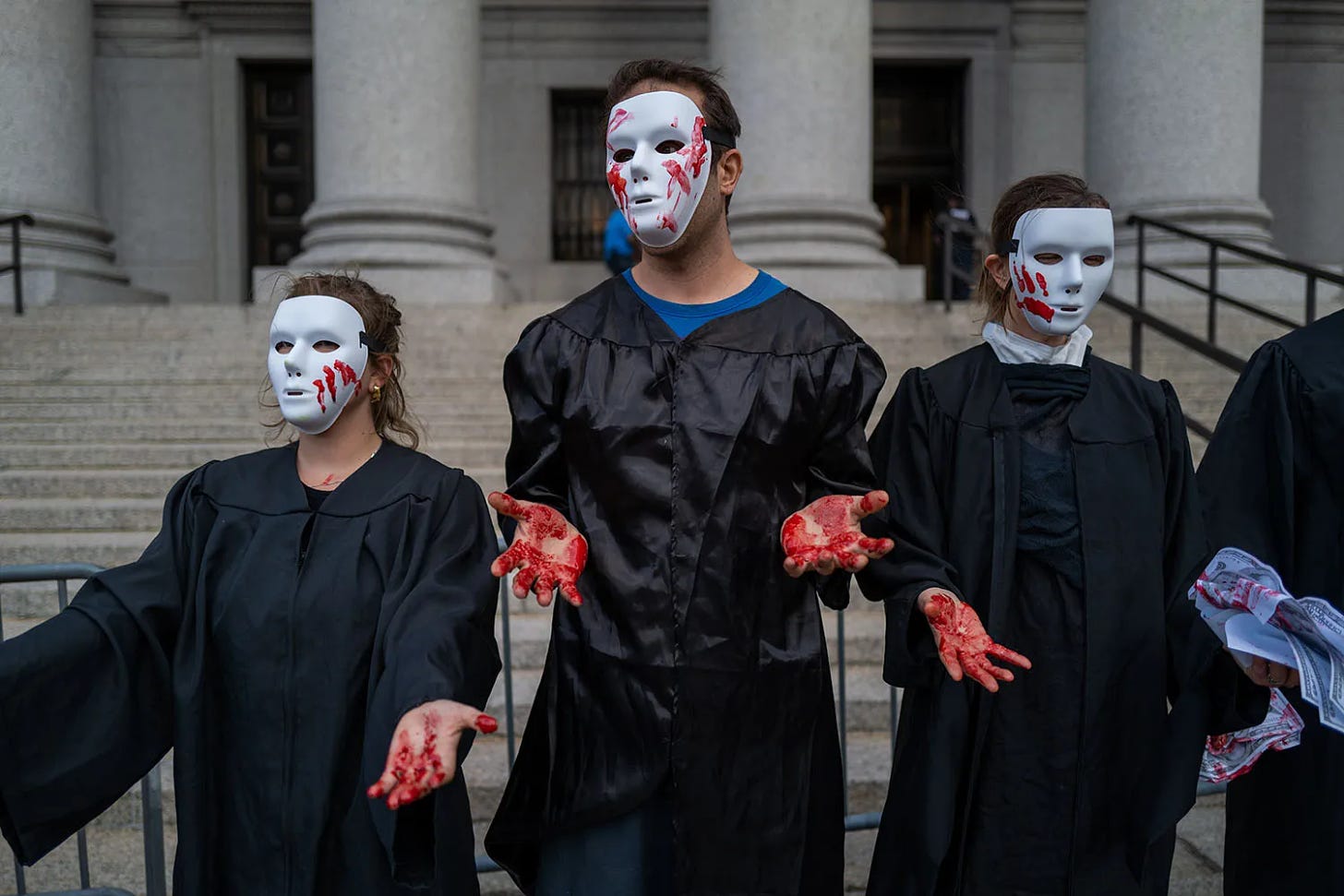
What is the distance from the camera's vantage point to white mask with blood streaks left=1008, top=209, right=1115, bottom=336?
2.75 metres

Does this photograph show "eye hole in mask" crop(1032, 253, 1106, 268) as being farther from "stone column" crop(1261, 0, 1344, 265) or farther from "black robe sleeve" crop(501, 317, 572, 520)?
"stone column" crop(1261, 0, 1344, 265)

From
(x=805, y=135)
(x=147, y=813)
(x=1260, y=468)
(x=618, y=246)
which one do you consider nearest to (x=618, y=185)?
(x=1260, y=468)

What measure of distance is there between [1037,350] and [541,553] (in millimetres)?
1342

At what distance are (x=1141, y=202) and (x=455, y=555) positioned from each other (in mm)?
9171

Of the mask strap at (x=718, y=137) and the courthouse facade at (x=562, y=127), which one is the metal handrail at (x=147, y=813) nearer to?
the mask strap at (x=718, y=137)

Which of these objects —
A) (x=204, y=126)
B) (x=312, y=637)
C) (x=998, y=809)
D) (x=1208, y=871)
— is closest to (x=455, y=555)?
(x=312, y=637)

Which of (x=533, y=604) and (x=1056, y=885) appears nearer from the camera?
(x=1056, y=885)

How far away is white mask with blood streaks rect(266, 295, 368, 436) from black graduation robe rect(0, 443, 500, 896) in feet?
0.62

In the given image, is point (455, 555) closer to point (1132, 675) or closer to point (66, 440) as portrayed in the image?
point (1132, 675)

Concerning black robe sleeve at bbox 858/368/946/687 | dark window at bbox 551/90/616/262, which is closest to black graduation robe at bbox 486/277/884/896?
black robe sleeve at bbox 858/368/946/687

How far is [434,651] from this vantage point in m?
2.34

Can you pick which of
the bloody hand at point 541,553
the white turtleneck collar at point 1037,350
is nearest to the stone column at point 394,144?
the white turtleneck collar at point 1037,350

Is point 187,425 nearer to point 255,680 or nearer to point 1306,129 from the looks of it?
point 255,680

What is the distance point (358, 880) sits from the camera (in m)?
2.49
